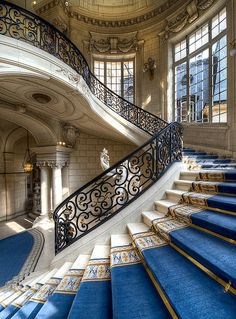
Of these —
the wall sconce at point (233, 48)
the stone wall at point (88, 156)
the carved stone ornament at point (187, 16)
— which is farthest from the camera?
the stone wall at point (88, 156)

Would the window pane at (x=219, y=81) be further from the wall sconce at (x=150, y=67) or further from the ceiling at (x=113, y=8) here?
the ceiling at (x=113, y=8)

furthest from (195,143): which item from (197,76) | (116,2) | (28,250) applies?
(116,2)

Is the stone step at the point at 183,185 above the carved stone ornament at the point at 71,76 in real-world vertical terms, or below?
below

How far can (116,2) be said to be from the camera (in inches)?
303

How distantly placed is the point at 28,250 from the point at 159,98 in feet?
24.5

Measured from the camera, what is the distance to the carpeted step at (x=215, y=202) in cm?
175

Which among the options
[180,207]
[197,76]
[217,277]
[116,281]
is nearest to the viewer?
[217,277]

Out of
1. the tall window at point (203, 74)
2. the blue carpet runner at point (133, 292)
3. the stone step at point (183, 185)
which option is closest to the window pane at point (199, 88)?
the tall window at point (203, 74)

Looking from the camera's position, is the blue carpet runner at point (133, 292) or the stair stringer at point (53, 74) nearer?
the blue carpet runner at point (133, 292)

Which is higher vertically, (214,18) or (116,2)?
(116,2)

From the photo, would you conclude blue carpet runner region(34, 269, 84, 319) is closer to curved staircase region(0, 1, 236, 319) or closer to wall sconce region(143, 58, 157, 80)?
curved staircase region(0, 1, 236, 319)

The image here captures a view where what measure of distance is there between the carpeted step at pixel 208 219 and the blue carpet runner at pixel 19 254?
3.21 metres

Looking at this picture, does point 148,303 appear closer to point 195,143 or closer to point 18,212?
point 195,143

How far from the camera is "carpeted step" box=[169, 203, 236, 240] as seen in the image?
145 centimetres
